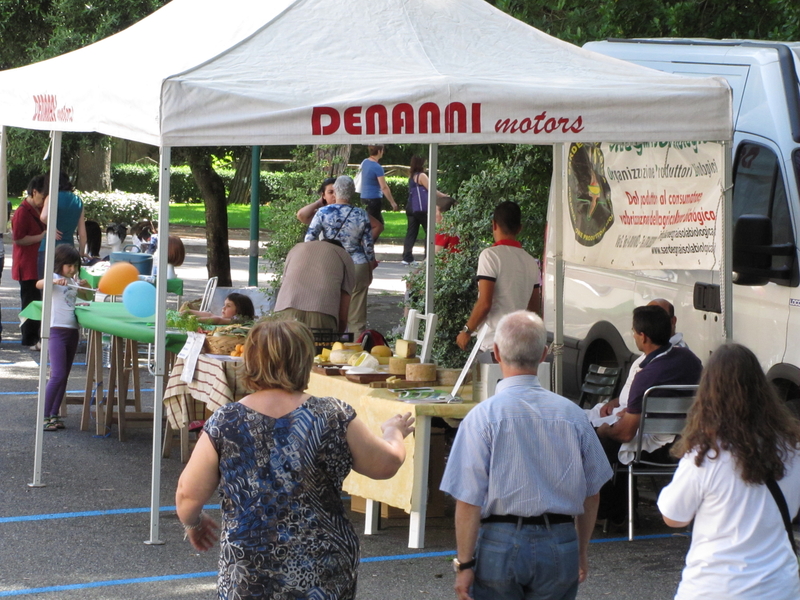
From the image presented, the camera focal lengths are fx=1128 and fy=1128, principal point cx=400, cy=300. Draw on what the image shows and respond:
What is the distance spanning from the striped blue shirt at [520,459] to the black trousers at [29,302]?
29.3ft

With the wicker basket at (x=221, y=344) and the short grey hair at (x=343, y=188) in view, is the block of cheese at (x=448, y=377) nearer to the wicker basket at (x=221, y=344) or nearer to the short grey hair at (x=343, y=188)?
the wicker basket at (x=221, y=344)

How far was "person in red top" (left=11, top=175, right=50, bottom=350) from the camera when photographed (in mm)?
11234

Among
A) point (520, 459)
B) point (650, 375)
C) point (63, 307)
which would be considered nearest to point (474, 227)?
point (63, 307)

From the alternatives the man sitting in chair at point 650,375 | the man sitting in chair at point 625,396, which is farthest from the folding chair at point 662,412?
the man sitting in chair at point 625,396

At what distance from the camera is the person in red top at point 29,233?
Answer: 36.9 feet

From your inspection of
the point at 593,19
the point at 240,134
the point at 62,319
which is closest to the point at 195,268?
the point at 593,19

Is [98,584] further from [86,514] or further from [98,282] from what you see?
[98,282]

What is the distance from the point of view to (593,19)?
10.7 metres

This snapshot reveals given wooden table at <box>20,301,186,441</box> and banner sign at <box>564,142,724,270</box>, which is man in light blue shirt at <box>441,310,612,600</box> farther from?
wooden table at <box>20,301,186,441</box>

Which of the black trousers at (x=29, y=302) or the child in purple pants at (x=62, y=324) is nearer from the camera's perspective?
the child in purple pants at (x=62, y=324)

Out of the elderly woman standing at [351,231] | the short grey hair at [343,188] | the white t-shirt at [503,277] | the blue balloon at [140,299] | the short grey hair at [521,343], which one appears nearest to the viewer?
the short grey hair at [521,343]

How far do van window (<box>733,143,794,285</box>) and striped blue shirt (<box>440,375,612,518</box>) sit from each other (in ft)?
9.98

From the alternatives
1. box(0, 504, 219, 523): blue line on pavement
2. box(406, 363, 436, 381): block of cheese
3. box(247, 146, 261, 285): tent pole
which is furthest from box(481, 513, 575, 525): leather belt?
box(247, 146, 261, 285): tent pole

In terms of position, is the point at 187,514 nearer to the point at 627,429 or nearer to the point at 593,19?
the point at 627,429
